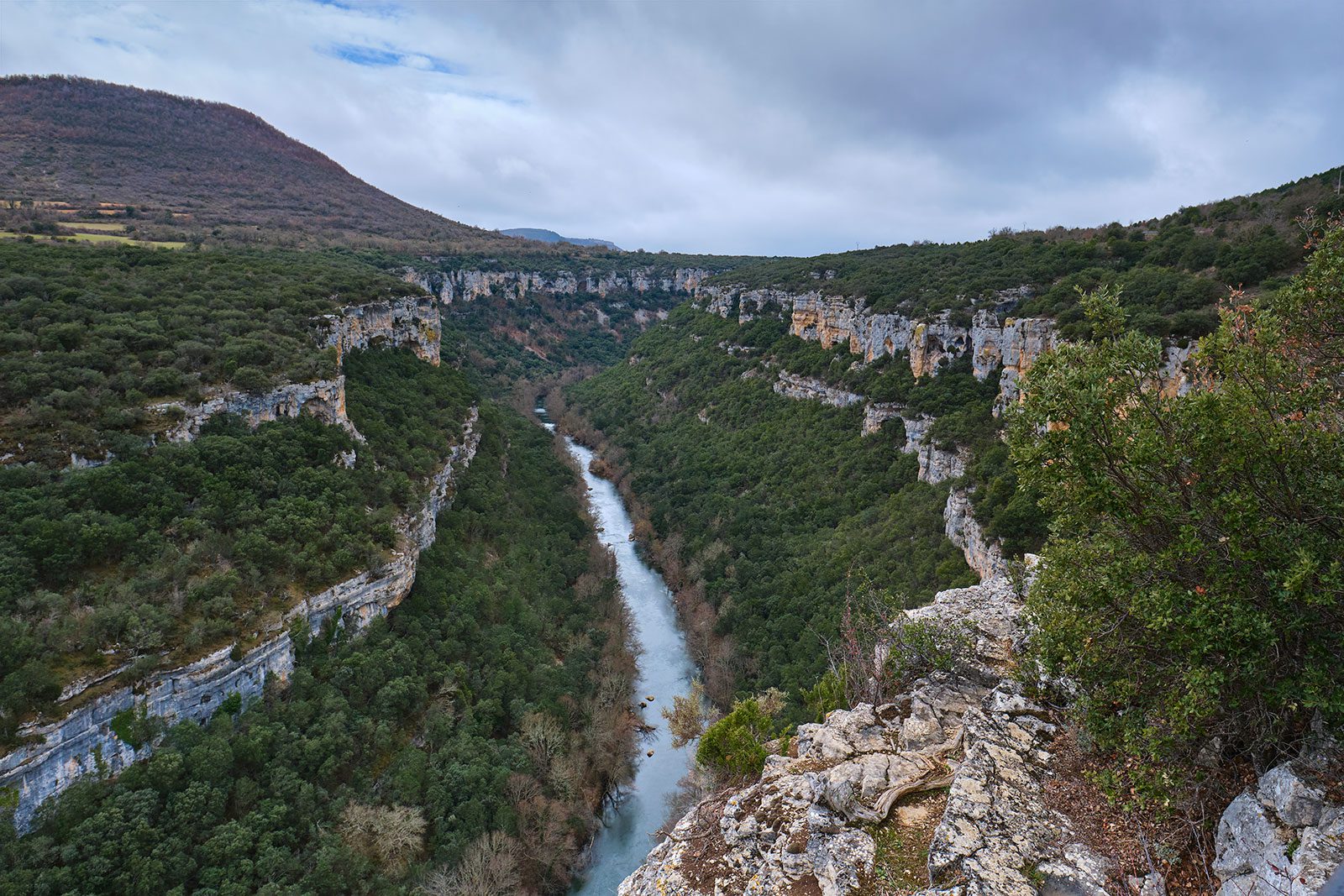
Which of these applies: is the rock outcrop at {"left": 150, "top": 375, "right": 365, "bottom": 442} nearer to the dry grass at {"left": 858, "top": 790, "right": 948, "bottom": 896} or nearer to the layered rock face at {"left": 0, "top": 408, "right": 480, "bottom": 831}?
the layered rock face at {"left": 0, "top": 408, "right": 480, "bottom": 831}

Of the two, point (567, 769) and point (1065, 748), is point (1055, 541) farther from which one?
point (567, 769)

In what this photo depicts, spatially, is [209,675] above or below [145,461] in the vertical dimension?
below

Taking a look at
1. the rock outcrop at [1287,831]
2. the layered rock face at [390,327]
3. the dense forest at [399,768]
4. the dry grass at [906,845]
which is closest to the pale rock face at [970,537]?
the dry grass at [906,845]

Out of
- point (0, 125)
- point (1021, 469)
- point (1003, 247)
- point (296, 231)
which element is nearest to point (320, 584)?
point (1021, 469)

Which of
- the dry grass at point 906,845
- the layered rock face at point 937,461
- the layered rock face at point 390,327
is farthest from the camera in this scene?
the layered rock face at point 390,327

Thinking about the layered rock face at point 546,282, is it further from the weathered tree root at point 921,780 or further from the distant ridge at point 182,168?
the weathered tree root at point 921,780
